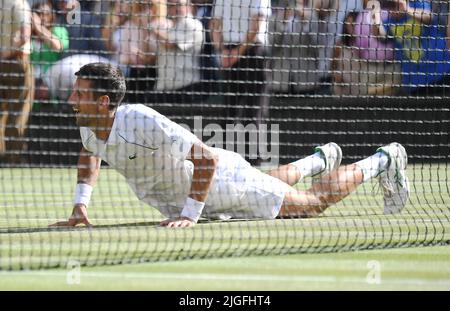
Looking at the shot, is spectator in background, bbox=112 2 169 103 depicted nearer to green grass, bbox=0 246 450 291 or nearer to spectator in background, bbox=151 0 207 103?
spectator in background, bbox=151 0 207 103

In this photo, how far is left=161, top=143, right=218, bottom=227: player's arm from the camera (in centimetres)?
774

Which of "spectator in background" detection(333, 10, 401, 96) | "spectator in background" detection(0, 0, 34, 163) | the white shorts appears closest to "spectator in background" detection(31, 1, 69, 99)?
"spectator in background" detection(0, 0, 34, 163)

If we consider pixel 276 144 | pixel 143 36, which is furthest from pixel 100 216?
pixel 276 144

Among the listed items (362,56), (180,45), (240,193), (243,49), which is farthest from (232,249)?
(362,56)

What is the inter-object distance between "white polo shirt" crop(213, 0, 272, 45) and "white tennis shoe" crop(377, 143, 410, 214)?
2688 millimetres

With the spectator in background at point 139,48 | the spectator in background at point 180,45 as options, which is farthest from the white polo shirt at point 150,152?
the spectator in background at point 139,48

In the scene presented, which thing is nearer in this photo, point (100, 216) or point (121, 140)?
point (121, 140)

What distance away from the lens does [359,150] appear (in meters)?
15.2

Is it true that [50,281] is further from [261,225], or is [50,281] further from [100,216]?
[100,216]

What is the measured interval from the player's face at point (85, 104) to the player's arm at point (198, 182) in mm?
713

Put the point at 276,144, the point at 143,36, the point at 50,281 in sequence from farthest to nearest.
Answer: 1. the point at 276,144
2. the point at 143,36
3. the point at 50,281

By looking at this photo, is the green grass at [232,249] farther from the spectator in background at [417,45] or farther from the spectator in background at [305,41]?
the spectator in background at [305,41]

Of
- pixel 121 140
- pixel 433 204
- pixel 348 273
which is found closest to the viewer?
pixel 348 273

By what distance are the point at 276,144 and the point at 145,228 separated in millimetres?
6737
